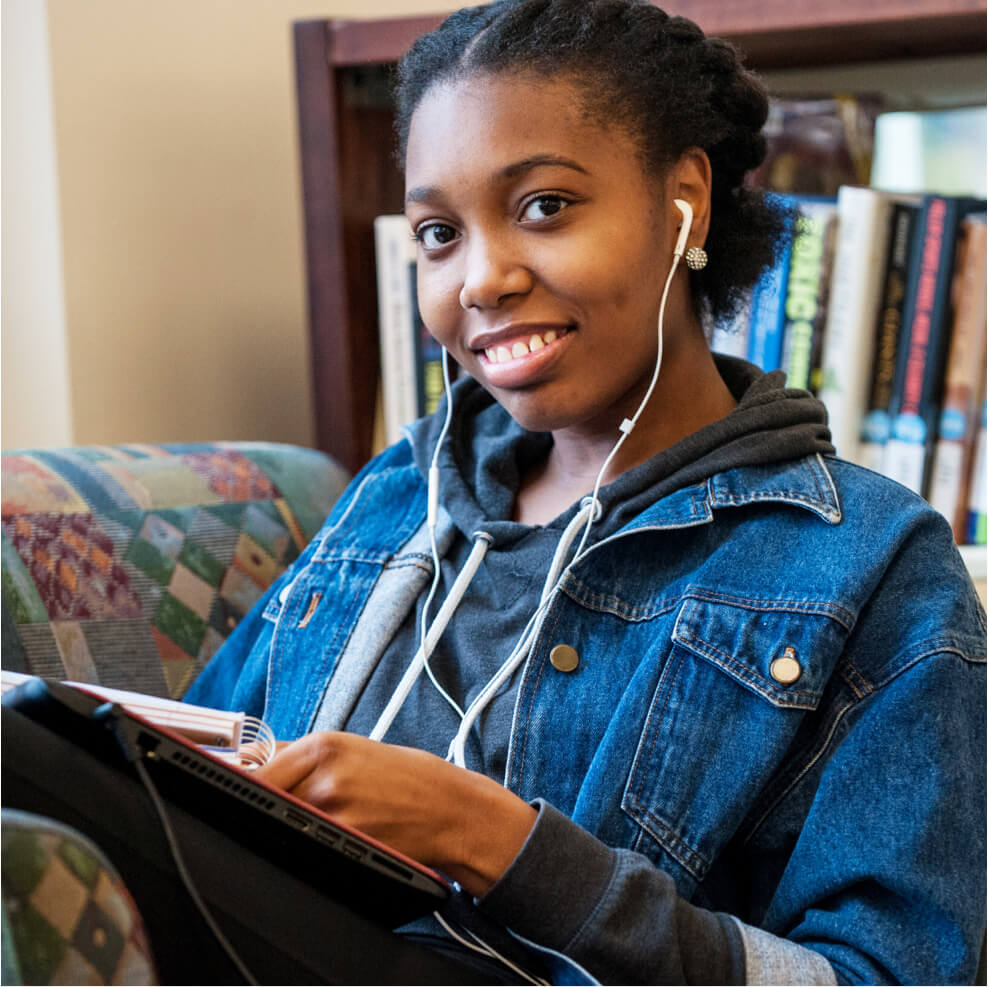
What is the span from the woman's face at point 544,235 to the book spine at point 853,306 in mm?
458

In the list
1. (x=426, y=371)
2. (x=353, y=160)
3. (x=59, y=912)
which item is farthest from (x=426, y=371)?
(x=59, y=912)

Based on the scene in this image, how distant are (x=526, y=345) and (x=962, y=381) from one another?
61cm

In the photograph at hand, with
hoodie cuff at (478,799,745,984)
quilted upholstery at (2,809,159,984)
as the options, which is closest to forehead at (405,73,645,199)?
hoodie cuff at (478,799,745,984)

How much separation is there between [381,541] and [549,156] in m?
0.36

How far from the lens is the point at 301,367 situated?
5.38ft

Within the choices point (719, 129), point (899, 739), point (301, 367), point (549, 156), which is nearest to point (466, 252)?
point (549, 156)

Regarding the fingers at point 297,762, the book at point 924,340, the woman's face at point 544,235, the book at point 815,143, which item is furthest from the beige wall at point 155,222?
the fingers at point 297,762

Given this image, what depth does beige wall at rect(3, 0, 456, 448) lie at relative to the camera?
4.37 feet

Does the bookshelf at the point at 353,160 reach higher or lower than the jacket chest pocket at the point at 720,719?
higher

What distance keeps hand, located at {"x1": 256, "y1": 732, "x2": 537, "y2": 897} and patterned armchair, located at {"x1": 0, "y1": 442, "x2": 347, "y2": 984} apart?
0.45m

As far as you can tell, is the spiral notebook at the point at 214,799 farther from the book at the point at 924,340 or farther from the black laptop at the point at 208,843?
the book at the point at 924,340

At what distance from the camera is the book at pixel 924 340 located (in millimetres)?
1279

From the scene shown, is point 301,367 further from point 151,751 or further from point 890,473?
point 151,751

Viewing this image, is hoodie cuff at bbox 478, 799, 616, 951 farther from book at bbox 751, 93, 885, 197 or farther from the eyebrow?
book at bbox 751, 93, 885, 197
